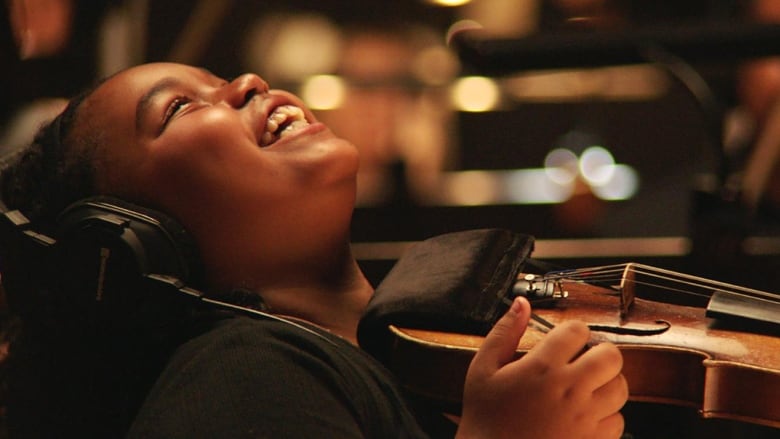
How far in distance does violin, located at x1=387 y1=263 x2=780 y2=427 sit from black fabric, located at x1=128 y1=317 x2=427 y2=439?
0.06 meters

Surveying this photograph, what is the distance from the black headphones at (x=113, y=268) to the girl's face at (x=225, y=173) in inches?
2.3

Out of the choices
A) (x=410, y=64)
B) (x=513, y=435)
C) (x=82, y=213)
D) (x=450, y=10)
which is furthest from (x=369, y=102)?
(x=513, y=435)

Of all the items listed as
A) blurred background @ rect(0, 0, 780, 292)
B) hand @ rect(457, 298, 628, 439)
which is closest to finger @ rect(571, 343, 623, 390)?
hand @ rect(457, 298, 628, 439)

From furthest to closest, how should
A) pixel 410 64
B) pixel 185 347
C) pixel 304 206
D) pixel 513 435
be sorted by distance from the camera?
pixel 410 64 → pixel 304 206 → pixel 185 347 → pixel 513 435

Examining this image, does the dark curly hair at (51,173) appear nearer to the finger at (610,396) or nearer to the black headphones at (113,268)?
the black headphones at (113,268)

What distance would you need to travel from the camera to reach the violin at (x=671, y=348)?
40.6 inches

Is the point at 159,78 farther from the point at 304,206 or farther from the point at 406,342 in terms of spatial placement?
the point at 406,342

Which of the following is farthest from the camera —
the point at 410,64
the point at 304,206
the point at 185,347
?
the point at 410,64

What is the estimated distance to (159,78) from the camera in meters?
1.37

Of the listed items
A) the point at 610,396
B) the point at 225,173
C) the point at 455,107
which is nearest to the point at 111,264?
the point at 225,173

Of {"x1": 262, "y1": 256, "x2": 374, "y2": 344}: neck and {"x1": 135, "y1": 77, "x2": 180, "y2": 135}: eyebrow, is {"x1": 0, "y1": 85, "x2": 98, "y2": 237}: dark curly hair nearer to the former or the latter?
{"x1": 135, "y1": 77, "x2": 180, "y2": 135}: eyebrow

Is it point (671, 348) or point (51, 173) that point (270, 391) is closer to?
point (671, 348)

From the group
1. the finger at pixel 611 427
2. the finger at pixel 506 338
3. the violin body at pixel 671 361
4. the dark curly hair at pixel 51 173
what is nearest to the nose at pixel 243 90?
the dark curly hair at pixel 51 173

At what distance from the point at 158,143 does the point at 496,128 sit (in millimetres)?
2391
